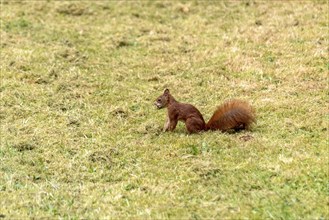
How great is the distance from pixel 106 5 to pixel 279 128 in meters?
5.89

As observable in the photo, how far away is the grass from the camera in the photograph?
4.99 metres

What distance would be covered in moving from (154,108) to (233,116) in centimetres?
152

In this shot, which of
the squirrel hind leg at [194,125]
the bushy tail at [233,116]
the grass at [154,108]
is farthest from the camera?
the squirrel hind leg at [194,125]

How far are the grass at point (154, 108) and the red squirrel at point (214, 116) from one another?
0.37 ft

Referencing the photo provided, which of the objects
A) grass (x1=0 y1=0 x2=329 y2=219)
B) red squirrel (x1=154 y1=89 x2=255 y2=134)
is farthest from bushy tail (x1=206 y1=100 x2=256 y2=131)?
grass (x1=0 y1=0 x2=329 y2=219)

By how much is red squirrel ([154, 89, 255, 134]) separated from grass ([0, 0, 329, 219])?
113 mm

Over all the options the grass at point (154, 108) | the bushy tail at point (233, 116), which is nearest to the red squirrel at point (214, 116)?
the bushy tail at point (233, 116)

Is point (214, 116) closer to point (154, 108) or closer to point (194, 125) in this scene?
point (194, 125)

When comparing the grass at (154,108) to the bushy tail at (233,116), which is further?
the bushy tail at (233,116)

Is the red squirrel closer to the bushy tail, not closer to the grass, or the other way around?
the bushy tail

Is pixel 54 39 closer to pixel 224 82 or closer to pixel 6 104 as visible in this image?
pixel 6 104

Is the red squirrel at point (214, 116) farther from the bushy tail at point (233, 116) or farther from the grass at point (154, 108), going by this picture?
the grass at point (154, 108)

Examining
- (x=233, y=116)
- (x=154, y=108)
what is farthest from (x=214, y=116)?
(x=154, y=108)

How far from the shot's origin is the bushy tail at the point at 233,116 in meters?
6.00
